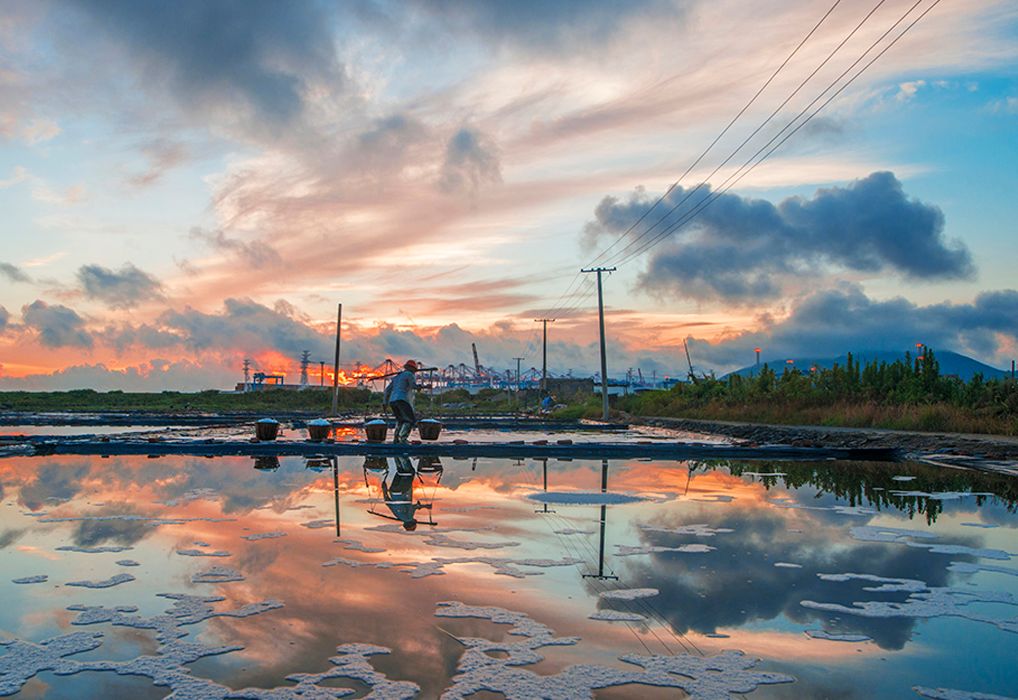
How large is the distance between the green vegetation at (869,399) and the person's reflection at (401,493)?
48.0ft

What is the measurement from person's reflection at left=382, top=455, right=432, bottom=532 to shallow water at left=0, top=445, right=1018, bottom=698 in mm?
155

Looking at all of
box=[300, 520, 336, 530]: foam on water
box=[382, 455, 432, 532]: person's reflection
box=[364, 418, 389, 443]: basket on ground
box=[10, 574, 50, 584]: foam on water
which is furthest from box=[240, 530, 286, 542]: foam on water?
box=[364, 418, 389, 443]: basket on ground

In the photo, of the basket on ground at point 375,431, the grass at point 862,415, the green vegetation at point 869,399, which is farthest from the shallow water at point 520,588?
the green vegetation at point 869,399

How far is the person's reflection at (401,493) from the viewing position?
9391mm

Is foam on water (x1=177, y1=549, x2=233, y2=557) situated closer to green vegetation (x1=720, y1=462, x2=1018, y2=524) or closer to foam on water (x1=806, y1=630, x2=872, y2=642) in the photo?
foam on water (x1=806, y1=630, x2=872, y2=642)

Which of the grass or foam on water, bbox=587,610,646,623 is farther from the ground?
the grass

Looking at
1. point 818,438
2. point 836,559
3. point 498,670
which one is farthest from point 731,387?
point 498,670

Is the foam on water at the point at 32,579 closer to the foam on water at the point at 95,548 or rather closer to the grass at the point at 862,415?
the foam on water at the point at 95,548

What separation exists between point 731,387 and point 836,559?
3509cm

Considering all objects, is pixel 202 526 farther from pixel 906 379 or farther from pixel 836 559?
pixel 906 379

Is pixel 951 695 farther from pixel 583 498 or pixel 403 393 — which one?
pixel 403 393

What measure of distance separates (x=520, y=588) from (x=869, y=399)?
25.8 metres

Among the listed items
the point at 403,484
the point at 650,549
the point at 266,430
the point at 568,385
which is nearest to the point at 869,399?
the point at 266,430

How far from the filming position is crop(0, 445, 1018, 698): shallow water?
4297 mm
